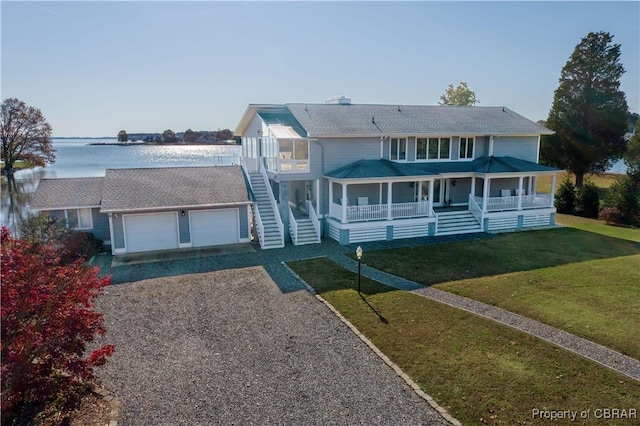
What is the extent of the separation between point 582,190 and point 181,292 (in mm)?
27660

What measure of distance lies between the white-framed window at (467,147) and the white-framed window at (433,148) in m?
0.93

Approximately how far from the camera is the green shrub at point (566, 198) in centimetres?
2898

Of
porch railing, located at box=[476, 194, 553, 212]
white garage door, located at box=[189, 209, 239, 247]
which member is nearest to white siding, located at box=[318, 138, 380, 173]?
white garage door, located at box=[189, 209, 239, 247]

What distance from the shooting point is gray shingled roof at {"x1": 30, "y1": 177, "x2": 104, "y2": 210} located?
18.6 metres

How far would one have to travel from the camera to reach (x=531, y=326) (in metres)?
10.4

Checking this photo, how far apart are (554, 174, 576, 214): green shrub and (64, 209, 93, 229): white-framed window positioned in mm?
29975

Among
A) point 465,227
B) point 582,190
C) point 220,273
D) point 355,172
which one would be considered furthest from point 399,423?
point 582,190

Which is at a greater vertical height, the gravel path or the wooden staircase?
the wooden staircase

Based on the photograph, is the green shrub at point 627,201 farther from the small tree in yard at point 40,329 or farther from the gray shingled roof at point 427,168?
the small tree in yard at point 40,329

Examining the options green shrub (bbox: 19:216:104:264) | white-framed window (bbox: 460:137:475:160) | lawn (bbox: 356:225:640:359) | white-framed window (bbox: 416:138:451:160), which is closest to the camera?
lawn (bbox: 356:225:640:359)

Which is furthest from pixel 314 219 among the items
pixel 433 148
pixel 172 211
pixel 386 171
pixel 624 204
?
pixel 624 204

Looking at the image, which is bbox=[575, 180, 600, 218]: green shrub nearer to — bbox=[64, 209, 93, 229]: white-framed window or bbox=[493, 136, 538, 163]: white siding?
bbox=[493, 136, 538, 163]: white siding

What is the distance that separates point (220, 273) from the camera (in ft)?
50.8

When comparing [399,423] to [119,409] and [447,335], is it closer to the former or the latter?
[447,335]
